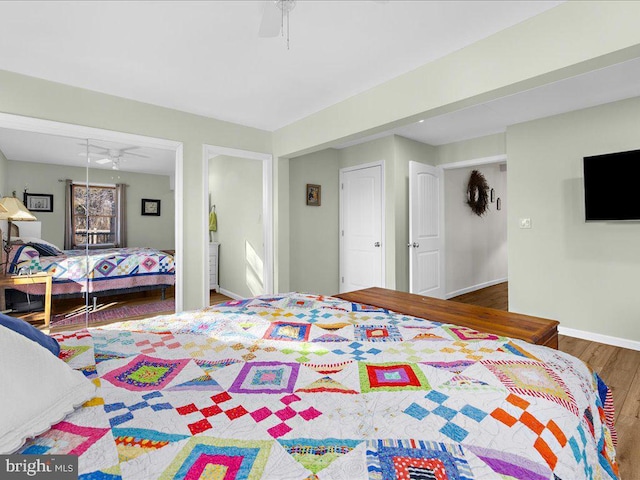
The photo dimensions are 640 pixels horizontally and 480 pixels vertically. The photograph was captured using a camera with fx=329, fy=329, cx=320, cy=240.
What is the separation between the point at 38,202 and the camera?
286cm

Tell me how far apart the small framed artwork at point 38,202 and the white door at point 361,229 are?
11.6 ft

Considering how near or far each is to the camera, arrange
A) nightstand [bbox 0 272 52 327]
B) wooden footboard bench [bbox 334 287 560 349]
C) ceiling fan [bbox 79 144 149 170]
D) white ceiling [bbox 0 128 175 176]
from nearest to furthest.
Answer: wooden footboard bench [bbox 334 287 560 349] < nightstand [bbox 0 272 52 327] < white ceiling [bbox 0 128 175 176] < ceiling fan [bbox 79 144 149 170]

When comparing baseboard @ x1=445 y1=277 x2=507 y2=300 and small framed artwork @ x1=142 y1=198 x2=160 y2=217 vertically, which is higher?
small framed artwork @ x1=142 y1=198 x2=160 y2=217

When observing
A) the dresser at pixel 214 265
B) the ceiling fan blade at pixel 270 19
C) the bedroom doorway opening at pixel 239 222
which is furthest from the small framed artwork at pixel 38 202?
the dresser at pixel 214 265

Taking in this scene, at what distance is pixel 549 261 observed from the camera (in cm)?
376

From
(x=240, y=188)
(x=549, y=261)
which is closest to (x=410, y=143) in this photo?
(x=549, y=261)

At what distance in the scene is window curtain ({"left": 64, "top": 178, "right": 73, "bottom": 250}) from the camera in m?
3.00

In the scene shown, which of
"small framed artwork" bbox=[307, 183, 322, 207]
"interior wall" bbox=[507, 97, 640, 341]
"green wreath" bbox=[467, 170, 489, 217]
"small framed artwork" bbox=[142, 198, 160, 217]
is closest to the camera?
"interior wall" bbox=[507, 97, 640, 341]

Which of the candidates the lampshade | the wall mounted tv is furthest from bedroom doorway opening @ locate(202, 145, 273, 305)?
the wall mounted tv

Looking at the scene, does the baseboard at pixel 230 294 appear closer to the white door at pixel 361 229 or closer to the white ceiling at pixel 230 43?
the white door at pixel 361 229

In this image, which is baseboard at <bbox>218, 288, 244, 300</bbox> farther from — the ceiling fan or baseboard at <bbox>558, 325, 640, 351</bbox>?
baseboard at <bbox>558, 325, 640, 351</bbox>

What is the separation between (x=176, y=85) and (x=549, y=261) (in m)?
4.29

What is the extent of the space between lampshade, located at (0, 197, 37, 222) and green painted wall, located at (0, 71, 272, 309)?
2.35 feet

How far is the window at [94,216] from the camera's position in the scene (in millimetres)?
3053
